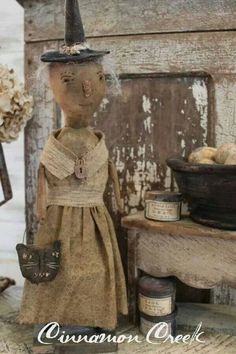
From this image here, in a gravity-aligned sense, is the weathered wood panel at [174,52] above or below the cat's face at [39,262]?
above

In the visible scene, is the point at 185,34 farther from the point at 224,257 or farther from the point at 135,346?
the point at 135,346

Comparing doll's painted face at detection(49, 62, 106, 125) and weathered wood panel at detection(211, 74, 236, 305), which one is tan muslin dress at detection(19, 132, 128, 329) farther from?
weathered wood panel at detection(211, 74, 236, 305)

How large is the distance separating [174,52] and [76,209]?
1.45 feet

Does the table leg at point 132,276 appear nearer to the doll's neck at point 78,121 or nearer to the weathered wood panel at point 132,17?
the doll's neck at point 78,121

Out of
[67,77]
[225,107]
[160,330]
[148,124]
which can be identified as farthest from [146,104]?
[160,330]

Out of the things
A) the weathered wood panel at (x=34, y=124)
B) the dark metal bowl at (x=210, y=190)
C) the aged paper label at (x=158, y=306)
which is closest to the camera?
the dark metal bowl at (x=210, y=190)

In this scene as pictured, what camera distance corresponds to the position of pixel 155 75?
1.11m

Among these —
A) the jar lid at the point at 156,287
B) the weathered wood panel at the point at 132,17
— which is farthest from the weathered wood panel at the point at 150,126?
the jar lid at the point at 156,287

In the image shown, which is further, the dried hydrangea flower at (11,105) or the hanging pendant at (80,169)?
the dried hydrangea flower at (11,105)

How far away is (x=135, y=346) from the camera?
3.02ft

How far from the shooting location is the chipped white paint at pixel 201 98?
1.08 metres

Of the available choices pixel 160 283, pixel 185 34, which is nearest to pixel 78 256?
pixel 160 283

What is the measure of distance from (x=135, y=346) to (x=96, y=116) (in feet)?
1.72

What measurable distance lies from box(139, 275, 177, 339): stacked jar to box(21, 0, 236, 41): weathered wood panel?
1.86 feet
